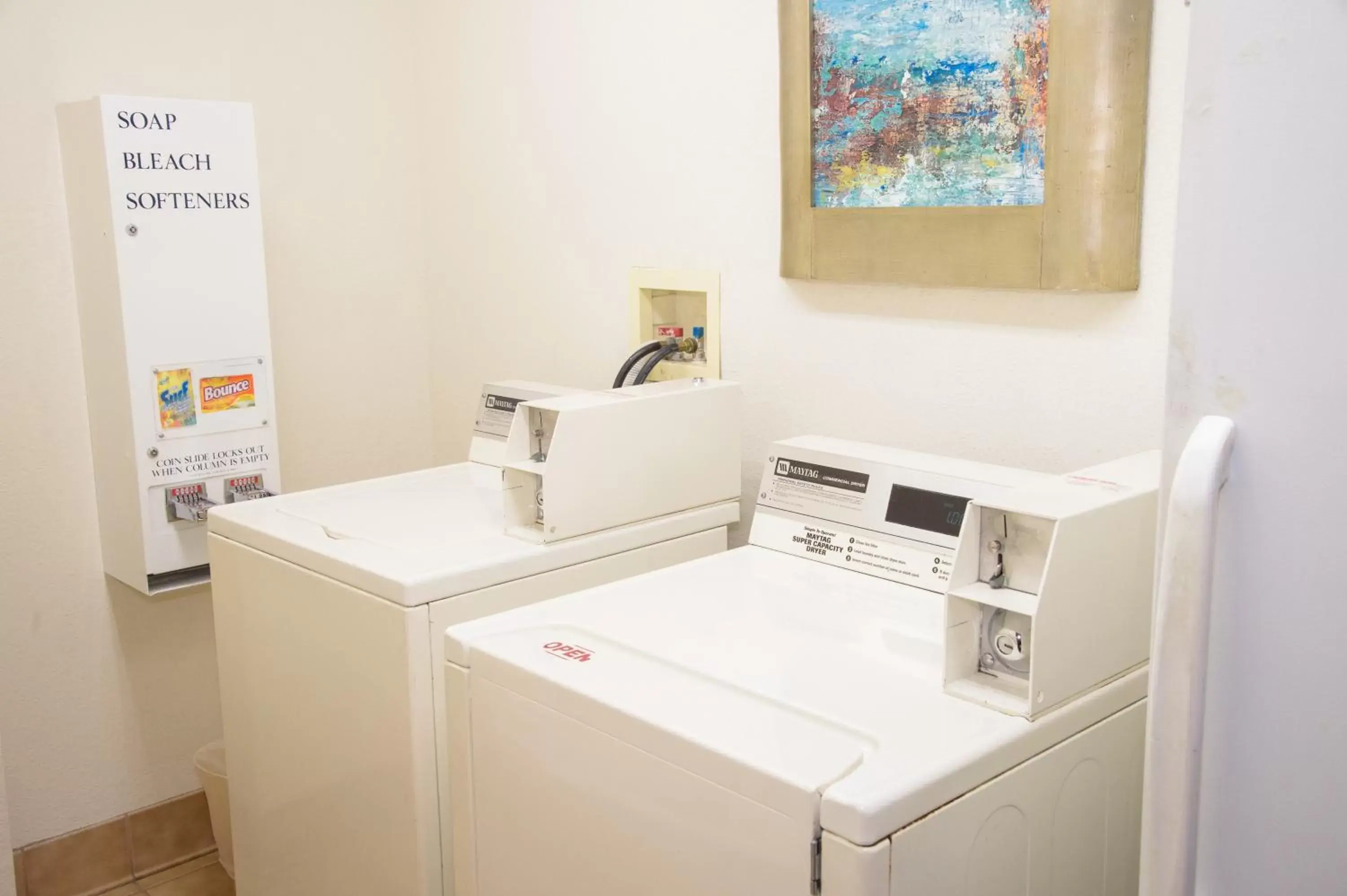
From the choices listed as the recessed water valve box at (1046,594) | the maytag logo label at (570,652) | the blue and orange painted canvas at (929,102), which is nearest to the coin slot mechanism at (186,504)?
the maytag logo label at (570,652)

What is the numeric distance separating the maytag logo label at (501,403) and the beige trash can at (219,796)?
0.91m

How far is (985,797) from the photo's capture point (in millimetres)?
1121

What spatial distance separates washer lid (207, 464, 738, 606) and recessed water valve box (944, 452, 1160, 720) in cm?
70

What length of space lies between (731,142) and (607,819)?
133 centimetres

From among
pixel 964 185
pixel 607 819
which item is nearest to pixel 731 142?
pixel 964 185

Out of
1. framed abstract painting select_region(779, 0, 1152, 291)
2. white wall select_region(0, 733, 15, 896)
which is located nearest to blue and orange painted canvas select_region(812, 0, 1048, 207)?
framed abstract painting select_region(779, 0, 1152, 291)

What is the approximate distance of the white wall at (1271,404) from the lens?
0.80 metres

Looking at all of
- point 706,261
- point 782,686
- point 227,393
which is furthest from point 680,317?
point 782,686

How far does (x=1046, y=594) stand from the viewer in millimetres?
1180

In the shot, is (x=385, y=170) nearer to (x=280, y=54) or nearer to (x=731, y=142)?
(x=280, y=54)

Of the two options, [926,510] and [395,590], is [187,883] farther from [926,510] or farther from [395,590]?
[926,510]

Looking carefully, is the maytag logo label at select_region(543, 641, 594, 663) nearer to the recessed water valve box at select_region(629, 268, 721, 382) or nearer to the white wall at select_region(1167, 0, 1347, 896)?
the white wall at select_region(1167, 0, 1347, 896)

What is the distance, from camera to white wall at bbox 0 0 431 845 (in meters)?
2.33

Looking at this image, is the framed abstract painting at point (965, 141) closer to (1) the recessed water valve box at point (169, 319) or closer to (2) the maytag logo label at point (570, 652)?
(2) the maytag logo label at point (570, 652)
